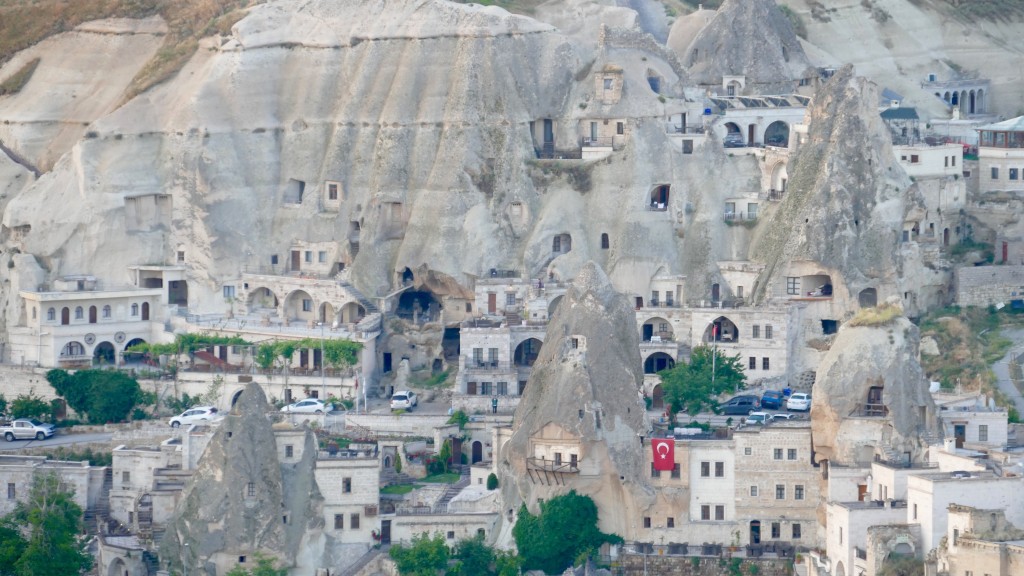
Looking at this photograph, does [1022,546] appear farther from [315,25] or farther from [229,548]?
[315,25]

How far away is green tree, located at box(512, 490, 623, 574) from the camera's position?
5310 inches

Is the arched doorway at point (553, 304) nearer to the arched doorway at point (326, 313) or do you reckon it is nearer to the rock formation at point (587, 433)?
the arched doorway at point (326, 313)

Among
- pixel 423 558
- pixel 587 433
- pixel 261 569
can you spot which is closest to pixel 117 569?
pixel 261 569

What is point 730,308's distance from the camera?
5817 inches

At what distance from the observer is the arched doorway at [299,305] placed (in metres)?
154

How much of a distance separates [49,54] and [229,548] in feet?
122

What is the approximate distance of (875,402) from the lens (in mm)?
136375

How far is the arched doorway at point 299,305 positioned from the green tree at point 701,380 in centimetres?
1652

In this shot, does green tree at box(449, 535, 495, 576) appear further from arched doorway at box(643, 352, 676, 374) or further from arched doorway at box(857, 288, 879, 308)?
arched doorway at box(857, 288, 879, 308)

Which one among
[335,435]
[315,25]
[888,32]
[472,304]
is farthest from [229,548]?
[888,32]

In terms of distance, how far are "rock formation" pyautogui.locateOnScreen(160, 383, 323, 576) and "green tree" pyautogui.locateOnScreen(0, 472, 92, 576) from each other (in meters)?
3.40

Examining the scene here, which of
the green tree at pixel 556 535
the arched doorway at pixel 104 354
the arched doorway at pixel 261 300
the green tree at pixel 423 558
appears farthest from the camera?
the arched doorway at pixel 261 300

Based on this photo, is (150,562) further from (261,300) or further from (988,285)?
(988,285)

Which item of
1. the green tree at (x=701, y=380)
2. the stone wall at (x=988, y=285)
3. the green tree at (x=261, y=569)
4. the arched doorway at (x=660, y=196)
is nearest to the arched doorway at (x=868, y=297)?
the stone wall at (x=988, y=285)
